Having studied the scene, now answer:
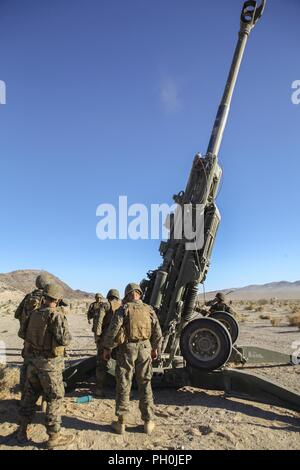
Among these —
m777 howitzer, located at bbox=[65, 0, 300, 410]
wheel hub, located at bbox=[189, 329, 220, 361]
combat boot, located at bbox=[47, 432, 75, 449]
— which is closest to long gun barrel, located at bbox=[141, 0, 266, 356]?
m777 howitzer, located at bbox=[65, 0, 300, 410]

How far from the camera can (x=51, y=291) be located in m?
4.55

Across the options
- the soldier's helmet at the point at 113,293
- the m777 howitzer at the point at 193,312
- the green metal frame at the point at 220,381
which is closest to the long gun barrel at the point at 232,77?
the m777 howitzer at the point at 193,312

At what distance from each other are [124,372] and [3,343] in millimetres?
9637

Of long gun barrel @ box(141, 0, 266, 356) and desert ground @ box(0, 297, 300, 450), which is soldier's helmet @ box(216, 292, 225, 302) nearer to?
long gun barrel @ box(141, 0, 266, 356)

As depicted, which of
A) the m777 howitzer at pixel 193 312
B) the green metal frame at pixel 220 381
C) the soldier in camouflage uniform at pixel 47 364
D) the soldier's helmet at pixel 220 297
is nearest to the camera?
the soldier in camouflage uniform at pixel 47 364

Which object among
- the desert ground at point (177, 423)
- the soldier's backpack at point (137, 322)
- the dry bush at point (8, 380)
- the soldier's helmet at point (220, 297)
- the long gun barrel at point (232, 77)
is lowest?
the desert ground at point (177, 423)

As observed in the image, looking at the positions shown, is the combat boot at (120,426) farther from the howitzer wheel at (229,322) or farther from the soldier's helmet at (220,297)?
the soldier's helmet at (220,297)

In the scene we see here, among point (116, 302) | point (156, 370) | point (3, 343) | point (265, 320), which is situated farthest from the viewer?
point (265, 320)

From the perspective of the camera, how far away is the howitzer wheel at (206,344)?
6137 mm

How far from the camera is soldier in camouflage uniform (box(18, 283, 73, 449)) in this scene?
436cm

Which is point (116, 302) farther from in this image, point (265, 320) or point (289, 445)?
point (265, 320)

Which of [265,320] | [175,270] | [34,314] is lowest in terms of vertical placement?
[265,320]

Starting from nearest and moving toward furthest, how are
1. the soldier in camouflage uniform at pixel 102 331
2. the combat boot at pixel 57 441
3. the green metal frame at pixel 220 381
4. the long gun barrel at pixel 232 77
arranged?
the combat boot at pixel 57 441
the green metal frame at pixel 220 381
the soldier in camouflage uniform at pixel 102 331
the long gun barrel at pixel 232 77
